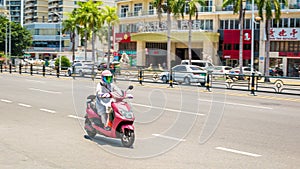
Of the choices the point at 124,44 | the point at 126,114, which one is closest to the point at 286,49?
the point at 124,44

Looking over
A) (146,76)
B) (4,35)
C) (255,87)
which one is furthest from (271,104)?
(4,35)

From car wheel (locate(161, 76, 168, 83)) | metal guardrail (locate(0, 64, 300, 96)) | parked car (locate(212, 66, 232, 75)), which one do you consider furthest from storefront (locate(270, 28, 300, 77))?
metal guardrail (locate(0, 64, 300, 96))

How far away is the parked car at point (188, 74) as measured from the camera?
1047 inches

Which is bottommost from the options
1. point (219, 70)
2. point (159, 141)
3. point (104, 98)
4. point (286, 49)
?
point (159, 141)

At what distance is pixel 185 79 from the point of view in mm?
27844

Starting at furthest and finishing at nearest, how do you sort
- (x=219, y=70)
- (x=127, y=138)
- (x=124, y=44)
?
(x=124, y=44), (x=219, y=70), (x=127, y=138)

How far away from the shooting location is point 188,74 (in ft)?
91.4

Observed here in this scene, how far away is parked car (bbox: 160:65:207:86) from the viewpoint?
87.2 feet

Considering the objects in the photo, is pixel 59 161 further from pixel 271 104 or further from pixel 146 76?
pixel 146 76

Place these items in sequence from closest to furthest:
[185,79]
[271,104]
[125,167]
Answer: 1. [125,167]
2. [271,104]
3. [185,79]

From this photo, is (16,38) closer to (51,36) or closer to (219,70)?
(51,36)

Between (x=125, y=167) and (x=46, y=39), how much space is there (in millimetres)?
110345

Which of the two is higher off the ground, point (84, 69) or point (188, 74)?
point (84, 69)

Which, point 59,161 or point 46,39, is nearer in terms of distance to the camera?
point 59,161
